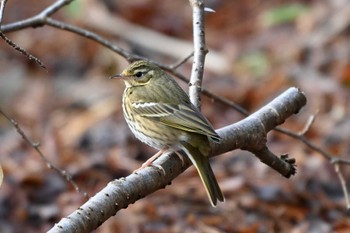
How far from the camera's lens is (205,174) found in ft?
12.4

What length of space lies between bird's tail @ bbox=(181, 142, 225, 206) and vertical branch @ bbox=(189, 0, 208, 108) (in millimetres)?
355

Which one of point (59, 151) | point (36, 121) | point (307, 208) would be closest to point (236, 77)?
point (36, 121)

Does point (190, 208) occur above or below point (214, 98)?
below

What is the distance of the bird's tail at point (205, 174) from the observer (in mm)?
3741

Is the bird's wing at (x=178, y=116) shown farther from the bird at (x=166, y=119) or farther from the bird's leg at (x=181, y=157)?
the bird's leg at (x=181, y=157)

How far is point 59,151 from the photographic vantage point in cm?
734

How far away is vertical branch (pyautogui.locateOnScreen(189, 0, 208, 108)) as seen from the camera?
4059mm

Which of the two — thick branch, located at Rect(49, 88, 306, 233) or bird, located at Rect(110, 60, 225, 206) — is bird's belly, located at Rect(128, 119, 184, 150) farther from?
thick branch, located at Rect(49, 88, 306, 233)

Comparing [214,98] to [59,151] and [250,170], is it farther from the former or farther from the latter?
[59,151]

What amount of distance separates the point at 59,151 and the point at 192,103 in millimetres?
Answer: 3485

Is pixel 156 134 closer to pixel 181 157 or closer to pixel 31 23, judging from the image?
pixel 181 157

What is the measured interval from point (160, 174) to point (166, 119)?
0.84 metres

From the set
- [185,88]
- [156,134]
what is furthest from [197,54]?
[185,88]

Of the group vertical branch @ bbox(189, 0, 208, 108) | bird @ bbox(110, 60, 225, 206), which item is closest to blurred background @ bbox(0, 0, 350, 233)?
bird @ bbox(110, 60, 225, 206)
